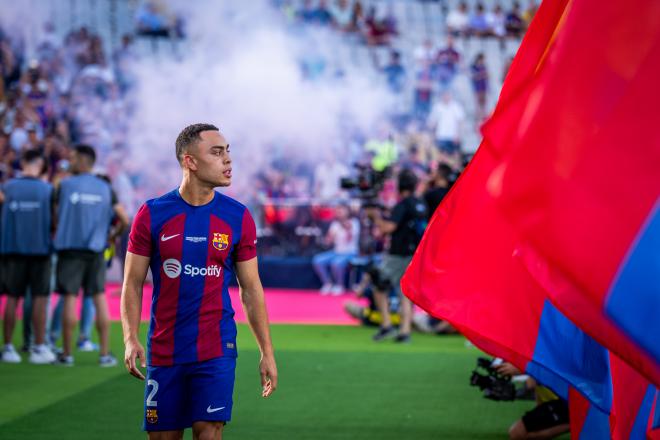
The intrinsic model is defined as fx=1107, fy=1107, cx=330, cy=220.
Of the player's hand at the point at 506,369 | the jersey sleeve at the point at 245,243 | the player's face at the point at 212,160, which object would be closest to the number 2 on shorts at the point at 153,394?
the jersey sleeve at the point at 245,243

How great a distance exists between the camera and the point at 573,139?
3.49m

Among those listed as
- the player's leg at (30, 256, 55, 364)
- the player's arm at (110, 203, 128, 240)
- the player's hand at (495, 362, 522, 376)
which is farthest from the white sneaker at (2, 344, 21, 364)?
the player's hand at (495, 362, 522, 376)

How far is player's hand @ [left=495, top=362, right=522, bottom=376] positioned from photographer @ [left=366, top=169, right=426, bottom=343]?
5.34m

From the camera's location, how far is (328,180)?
19.9 m

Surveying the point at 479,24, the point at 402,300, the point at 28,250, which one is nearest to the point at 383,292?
the point at 402,300

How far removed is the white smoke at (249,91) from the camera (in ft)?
70.4

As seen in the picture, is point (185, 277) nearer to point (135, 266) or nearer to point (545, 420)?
point (135, 266)

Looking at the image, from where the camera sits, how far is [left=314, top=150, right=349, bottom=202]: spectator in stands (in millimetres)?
19812

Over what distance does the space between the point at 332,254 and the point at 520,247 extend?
15.1 meters

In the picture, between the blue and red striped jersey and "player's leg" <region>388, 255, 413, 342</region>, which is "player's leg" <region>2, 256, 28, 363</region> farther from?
the blue and red striped jersey

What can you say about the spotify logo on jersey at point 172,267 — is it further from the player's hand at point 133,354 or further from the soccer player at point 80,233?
the soccer player at point 80,233

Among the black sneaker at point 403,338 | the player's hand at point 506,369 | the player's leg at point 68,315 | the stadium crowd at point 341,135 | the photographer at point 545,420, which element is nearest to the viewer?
the player's hand at point 506,369

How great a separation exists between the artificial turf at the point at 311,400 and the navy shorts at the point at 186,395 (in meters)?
2.20

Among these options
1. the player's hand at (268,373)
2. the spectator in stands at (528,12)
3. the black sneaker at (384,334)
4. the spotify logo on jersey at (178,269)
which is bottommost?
the black sneaker at (384,334)
